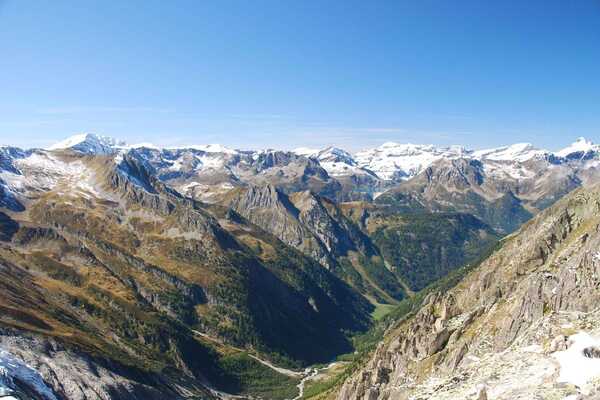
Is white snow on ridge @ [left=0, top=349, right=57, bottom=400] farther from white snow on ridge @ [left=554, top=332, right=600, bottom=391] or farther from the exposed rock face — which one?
white snow on ridge @ [left=554, top=332, right=600, bottom=391]

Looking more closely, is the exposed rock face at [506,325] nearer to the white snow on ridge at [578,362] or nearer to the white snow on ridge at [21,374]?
the white snow on ridge at [578,362]

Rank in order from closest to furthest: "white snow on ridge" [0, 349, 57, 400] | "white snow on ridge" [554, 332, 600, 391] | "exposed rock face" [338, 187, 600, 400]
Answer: "white snow on ridge" [554, 332, 600, 391], "exposed rock face" [338, 187, 600, 400], "white snow on ridge" [0, 349, 57, 400]

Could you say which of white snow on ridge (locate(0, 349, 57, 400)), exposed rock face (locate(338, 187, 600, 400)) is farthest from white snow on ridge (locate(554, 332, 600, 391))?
white snow on ridge (locate(0, 349, 57, 400))

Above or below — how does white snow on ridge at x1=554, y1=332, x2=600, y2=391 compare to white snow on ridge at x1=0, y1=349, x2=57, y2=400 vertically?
above

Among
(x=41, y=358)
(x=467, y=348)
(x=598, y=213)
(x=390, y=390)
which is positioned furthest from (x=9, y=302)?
(x=598, y=213)

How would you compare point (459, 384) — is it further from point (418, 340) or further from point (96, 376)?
point (96, 376)

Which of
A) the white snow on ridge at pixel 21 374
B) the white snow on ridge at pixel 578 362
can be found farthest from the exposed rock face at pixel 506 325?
the white snow on ridge at pixel 21 374

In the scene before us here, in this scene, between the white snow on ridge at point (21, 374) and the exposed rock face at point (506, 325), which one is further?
the white snow on ridge at point (21, 374)

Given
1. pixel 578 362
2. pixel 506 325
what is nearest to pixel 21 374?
pixel 506 325

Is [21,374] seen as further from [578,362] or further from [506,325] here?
[578,362]
